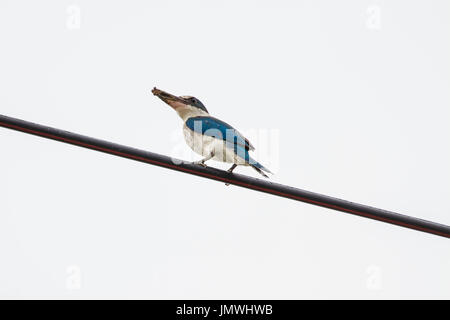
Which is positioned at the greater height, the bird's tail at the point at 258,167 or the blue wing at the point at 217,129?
the blue wing at the point at 217,129

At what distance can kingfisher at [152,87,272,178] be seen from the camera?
26.4 ft

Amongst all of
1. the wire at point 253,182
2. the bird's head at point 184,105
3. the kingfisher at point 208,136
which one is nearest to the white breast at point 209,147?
the kingfisher at point 208,136

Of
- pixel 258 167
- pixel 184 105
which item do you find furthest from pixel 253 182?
pixel 184 105

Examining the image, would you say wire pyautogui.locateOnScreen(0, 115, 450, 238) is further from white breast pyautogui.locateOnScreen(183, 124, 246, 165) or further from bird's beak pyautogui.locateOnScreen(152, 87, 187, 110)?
bird's beak pyautogui.locateOnScreen(152, 87, 187, 110)

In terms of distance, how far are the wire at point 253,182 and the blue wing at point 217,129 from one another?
2068mm

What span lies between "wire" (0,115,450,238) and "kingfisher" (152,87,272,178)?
70.7 inches

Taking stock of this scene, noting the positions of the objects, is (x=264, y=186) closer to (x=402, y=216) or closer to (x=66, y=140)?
(x=402, y=216)

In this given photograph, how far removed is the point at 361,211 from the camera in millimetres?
5480

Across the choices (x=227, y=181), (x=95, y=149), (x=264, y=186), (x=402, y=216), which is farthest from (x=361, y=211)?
(x=95, y=149)

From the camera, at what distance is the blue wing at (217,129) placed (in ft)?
27.2

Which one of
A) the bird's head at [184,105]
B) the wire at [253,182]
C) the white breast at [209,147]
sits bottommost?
the wire at [253,182]

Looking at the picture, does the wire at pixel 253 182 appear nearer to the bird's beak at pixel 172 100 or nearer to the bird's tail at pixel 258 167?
the bird's tail at pixel 258 167

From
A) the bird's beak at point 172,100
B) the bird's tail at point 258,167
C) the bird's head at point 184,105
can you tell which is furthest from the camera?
the bird's head at point 184,105
